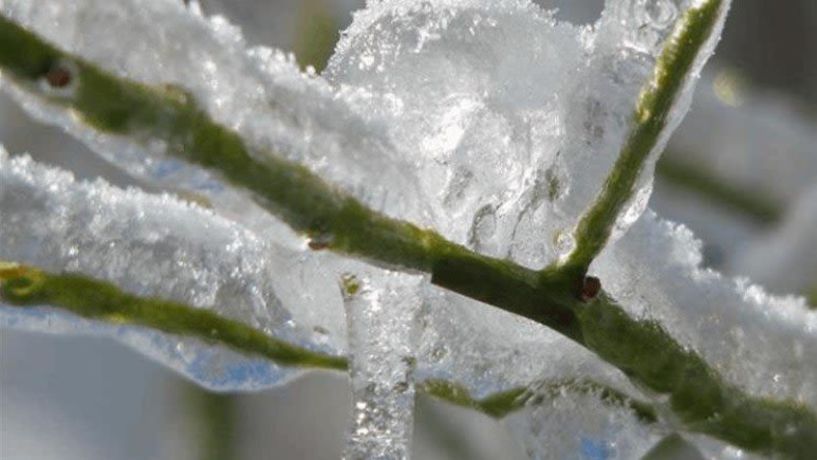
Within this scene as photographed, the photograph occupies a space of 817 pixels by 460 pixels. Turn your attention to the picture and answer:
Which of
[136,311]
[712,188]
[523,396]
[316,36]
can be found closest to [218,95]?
[136,311]

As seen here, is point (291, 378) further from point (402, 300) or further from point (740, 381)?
point (740, 381)

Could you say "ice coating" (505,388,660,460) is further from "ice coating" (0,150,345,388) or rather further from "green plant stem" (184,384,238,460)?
"green plant stem" (184,384,238,460)

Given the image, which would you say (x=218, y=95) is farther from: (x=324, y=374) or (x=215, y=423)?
(x=215, y=423)

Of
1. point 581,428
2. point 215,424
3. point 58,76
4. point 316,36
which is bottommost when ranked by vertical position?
point 215,424

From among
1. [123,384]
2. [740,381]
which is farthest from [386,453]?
[123,384]

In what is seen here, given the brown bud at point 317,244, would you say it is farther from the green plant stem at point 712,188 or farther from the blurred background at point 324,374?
the green plant stem at point 712,188

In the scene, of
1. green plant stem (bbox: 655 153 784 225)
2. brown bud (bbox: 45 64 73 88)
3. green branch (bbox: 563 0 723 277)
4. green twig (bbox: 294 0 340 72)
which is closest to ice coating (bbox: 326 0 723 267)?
green branch (bbox: 563 0 723 277)
